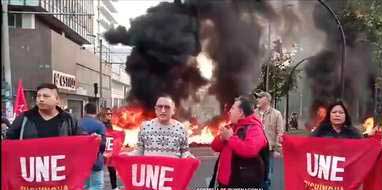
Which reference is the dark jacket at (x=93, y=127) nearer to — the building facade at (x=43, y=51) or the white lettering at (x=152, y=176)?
the white lettering at (x=152, y=176)

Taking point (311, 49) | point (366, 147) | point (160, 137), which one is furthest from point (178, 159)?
point (311, 49)

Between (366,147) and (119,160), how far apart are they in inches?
86.5

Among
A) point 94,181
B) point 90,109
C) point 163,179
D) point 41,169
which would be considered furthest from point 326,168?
point 90,109

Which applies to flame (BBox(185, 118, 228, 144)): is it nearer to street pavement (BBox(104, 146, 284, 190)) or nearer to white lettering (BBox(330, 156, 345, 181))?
street pavement (BBox(104, 146, 284, 190))

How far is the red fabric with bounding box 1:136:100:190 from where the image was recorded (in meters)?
4.78

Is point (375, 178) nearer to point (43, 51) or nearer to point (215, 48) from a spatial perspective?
point (215, 48)

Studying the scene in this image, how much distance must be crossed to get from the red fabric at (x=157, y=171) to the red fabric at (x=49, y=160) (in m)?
0.33

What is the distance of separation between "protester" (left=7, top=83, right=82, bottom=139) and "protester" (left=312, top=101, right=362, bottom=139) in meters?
2.37

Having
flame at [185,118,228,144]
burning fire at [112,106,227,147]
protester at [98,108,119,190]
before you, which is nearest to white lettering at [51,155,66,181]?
protester at [98,108,119,190]

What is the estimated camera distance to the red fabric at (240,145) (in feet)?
17.0

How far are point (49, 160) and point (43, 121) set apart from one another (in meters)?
0.32

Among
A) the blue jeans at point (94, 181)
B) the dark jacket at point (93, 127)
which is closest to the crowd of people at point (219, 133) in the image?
the dark jacket at point (93, 127)

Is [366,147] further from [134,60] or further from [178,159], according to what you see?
[134,60]

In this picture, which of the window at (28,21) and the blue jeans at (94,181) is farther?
the window at (28,21)
